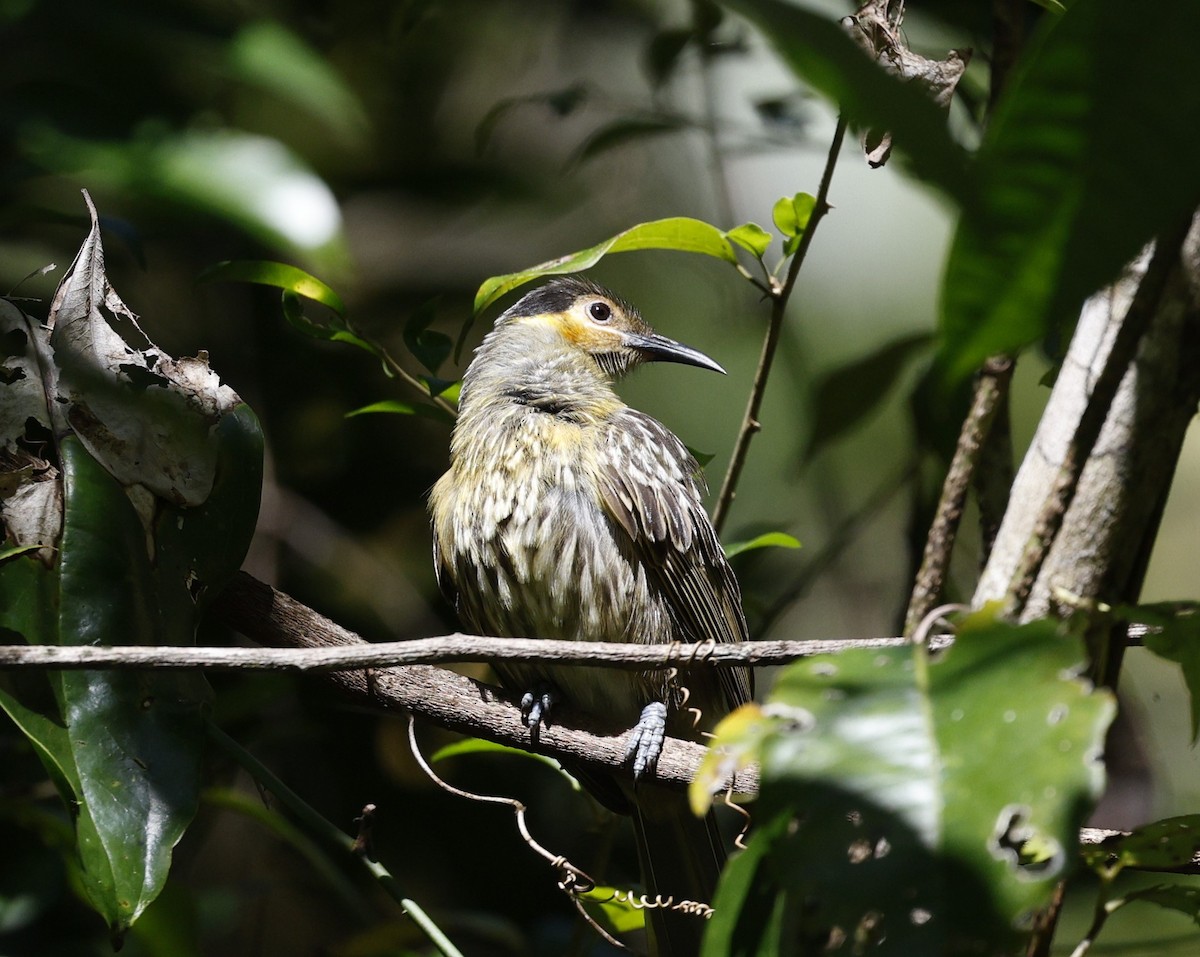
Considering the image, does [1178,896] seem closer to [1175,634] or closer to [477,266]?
[1175,634]

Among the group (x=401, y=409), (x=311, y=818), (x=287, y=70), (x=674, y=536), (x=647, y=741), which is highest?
(x=287, y=70)

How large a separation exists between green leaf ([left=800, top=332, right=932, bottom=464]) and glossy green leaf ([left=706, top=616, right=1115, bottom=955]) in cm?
207

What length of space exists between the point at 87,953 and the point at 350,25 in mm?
3141

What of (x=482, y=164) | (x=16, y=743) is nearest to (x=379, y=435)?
(x=482, y=164)

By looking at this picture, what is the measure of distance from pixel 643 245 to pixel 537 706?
98 cm

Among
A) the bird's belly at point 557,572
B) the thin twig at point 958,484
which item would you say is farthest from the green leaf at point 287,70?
the thin twig at point 958,484

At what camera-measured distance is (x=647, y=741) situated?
2.51m

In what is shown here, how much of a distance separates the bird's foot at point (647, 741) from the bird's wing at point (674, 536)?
0.28 metres

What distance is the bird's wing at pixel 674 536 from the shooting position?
2852mm

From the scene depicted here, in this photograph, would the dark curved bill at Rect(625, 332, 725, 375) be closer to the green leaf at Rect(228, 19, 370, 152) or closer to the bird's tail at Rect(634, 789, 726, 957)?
the green leaf at Rect(228, 19, 370, 152)

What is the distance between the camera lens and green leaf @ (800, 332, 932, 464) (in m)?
3.28

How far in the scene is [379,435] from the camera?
445 cm

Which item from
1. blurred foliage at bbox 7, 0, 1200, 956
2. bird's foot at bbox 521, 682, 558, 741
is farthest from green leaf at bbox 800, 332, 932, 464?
bird's foot at bbox 521, 682, 558, 741

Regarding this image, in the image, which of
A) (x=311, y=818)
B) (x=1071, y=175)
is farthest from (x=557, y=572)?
(x=1071, y=175)
